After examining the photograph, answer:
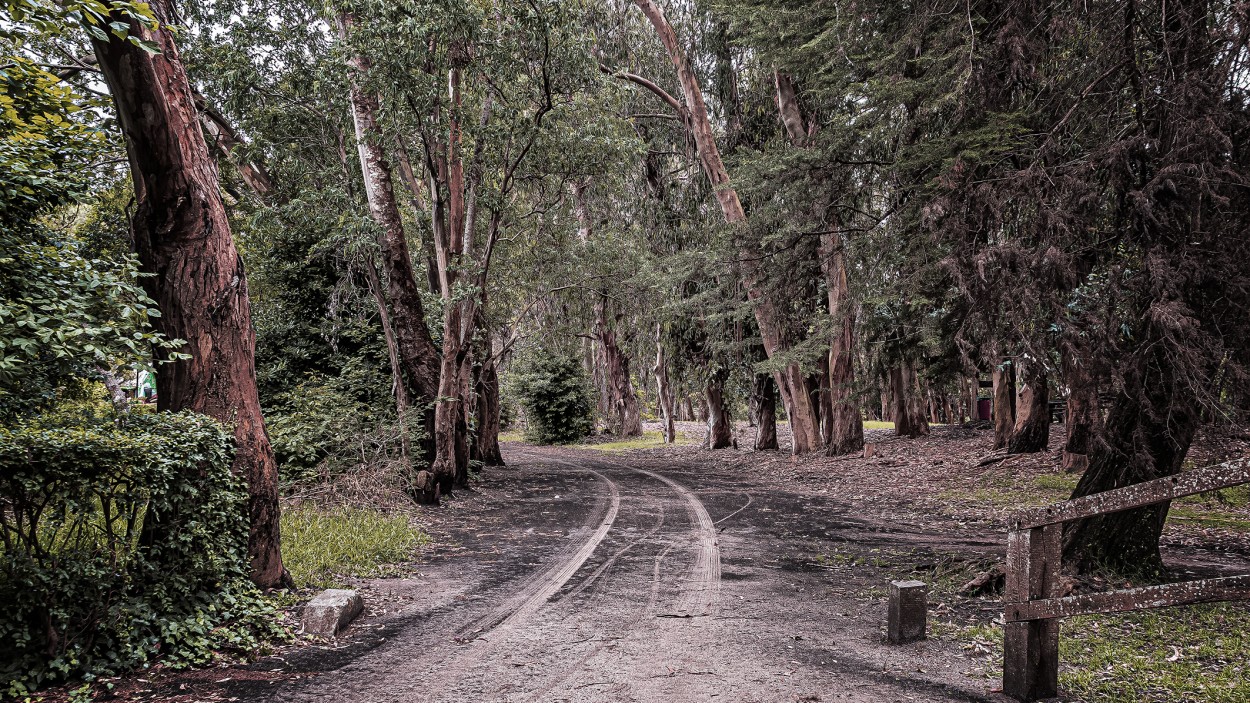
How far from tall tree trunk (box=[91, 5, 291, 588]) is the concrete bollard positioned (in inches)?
198

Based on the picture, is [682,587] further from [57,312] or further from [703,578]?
[57,312]

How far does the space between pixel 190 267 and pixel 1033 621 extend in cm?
664

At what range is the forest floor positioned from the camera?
4.38 m

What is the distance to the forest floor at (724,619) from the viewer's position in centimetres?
438

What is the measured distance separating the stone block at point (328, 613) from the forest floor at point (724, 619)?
0.12 meters

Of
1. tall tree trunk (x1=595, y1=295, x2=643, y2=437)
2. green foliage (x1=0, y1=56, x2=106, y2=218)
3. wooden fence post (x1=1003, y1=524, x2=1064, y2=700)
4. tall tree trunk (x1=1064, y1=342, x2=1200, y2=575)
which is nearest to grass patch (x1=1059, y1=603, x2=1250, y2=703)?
wooden fence post (x1=1003, y1=524, x2=1064, y2=700)

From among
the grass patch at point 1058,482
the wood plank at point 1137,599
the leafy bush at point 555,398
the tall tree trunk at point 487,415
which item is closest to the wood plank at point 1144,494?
the wood plank at point 1137,599

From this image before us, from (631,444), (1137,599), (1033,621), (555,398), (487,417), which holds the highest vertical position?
(555,398)

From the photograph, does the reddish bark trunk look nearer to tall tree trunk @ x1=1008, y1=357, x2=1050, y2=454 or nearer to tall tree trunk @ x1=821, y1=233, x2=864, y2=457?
tall tree trunk @ x1=821, y1=233, x2=864, y2=457

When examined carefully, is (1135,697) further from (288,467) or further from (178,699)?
(288,467)

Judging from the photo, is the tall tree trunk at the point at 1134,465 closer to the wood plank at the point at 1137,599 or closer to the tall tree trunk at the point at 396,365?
the wood plank at the point at 1137,599

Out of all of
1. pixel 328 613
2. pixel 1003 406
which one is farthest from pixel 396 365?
pixel 1003 406

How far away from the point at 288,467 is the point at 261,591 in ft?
20.1

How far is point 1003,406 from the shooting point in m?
17.5
